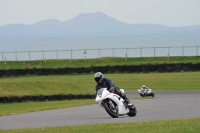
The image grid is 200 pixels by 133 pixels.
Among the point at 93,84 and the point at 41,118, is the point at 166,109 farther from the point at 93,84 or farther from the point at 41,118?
the point at 93,84

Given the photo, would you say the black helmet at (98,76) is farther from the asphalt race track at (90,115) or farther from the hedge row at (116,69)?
the hedge row at (116,69)

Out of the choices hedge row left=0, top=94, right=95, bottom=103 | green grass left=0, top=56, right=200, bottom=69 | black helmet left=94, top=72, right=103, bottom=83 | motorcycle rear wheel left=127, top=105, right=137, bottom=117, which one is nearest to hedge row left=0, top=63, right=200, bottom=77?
green grass left=0, top=56, right=200, bottom=69

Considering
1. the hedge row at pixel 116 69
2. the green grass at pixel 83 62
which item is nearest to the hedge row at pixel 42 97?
the hedge row at pixel 116 69

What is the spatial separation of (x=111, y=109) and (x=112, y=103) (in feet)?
0.63

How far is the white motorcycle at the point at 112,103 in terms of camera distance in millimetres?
20906

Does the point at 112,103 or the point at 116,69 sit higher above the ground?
the point at 112,103

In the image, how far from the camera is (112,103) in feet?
69.9

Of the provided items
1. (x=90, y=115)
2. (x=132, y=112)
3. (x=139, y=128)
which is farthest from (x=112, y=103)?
(x=139, y=128)

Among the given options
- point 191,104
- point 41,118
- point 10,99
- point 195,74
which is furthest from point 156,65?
point 41,118

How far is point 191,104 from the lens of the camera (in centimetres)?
2780

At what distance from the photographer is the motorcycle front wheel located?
21125 mm

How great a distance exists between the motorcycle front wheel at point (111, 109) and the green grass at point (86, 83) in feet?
44.9

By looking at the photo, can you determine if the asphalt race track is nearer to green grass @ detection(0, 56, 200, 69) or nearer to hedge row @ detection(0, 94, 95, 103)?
hedge row @ detection(0, 94, 95, 103)

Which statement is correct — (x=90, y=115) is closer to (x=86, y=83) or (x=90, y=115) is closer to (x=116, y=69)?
(x=86, y=83)
